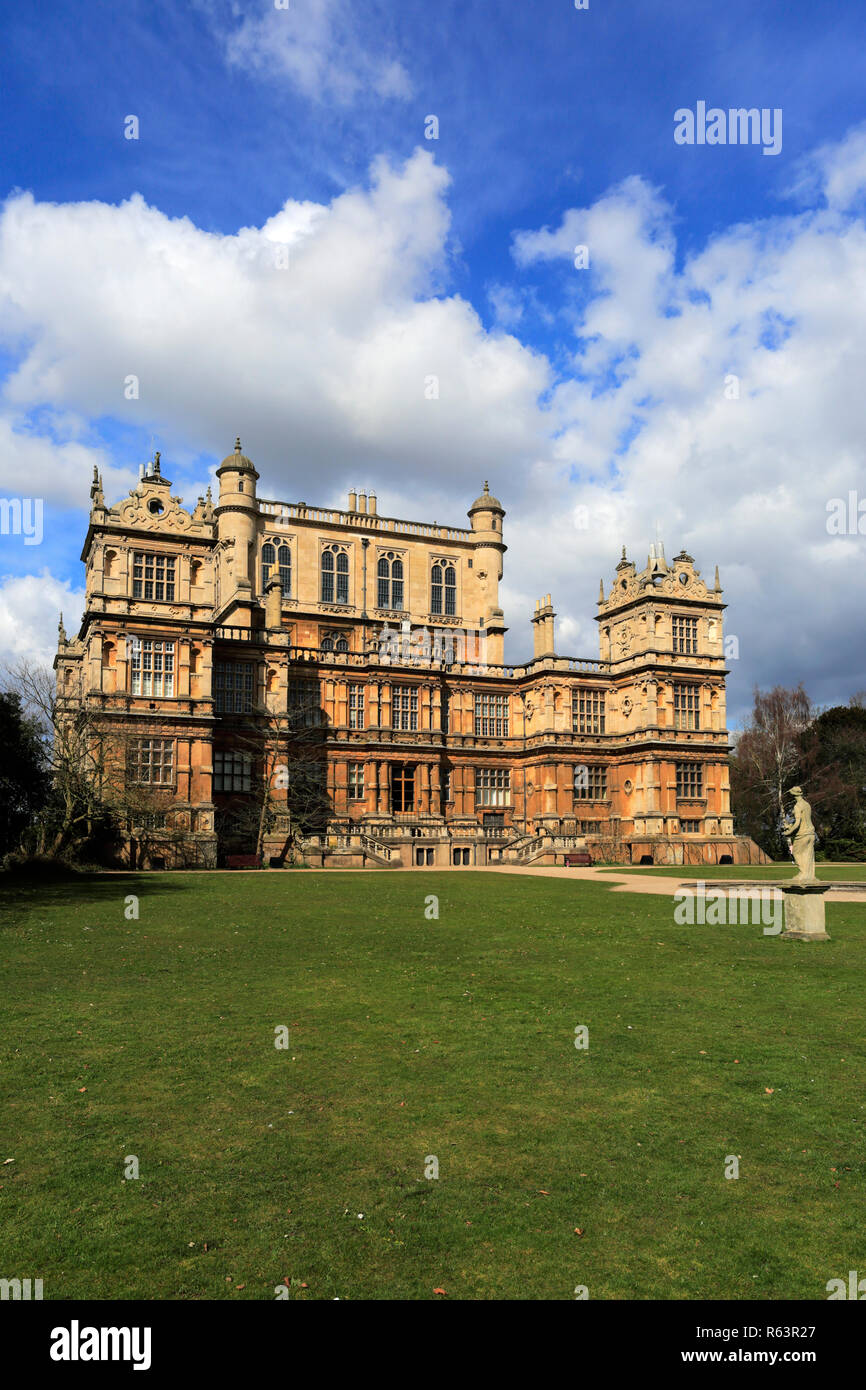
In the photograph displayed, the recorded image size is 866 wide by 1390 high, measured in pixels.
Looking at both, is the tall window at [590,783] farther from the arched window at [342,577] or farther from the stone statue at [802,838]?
the stone statue at [802,838]

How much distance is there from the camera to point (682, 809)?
2319 inches

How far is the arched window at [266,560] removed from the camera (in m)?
59.2

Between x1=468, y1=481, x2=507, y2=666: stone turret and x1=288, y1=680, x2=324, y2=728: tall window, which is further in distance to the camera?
x1=468, y1=481, x2=507, y2=666: stone turret

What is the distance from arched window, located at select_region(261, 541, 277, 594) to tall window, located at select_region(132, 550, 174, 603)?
1296cm

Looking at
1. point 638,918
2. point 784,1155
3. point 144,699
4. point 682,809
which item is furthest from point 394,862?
point 784,1155

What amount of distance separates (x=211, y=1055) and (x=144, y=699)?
36.9 meters

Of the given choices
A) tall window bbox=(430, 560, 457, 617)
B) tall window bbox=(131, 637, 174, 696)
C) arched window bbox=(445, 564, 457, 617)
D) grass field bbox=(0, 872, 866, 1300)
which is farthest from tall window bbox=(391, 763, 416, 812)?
grass field bbox=(0, 872, 866, 1300)

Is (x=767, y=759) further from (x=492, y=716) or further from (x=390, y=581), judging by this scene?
(x=390, y=581)

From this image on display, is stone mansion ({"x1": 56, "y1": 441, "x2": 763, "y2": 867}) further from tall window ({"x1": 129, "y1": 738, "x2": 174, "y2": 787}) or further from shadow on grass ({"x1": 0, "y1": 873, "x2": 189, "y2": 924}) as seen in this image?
shadow on grass ({"x1": 0, "y1": 873, "x2": 189, "y2": 924})

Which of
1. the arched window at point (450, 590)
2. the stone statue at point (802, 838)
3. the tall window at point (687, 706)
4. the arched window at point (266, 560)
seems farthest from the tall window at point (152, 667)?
the tall window at point (687, 706)

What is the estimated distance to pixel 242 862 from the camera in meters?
45.8

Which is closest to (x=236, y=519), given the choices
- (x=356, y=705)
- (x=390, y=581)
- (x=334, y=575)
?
(x=334, y=575)

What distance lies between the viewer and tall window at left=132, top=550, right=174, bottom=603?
45.7 m

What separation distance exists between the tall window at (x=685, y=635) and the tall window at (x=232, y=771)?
31.5 metres
